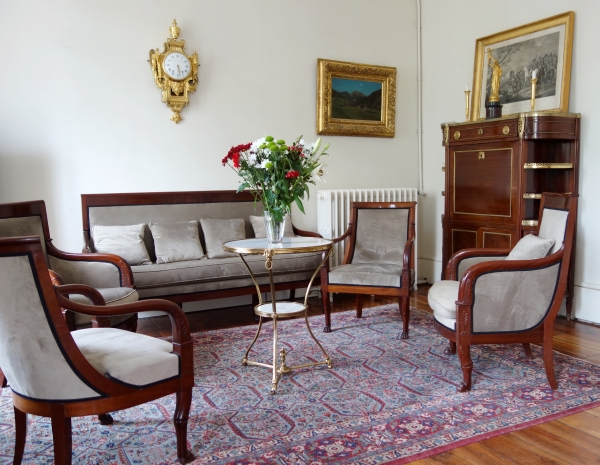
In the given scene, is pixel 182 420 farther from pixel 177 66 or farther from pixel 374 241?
pixel 177 66

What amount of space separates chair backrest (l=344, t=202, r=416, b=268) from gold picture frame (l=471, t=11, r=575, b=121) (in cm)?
143

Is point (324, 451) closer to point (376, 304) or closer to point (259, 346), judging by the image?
point (259, 346)

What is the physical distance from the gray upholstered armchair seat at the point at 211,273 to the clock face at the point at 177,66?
162 cm

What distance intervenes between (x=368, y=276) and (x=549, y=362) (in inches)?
54.1

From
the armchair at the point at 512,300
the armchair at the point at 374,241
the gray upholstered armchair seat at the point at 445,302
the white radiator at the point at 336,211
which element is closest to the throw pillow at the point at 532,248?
the armchair at the point at 512,300

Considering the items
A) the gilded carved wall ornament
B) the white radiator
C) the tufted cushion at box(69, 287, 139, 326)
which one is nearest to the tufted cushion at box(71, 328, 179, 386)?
the tufted cushion at box(69, 287, 139, 326)

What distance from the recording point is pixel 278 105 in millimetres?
5262

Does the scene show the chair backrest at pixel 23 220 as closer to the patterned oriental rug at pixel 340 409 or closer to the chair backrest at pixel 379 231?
the patterned oriental rug at pixel 340 409

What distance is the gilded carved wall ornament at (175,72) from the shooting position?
4.64 m

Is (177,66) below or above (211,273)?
above

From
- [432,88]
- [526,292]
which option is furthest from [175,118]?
[526,292]

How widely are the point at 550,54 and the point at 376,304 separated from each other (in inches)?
103

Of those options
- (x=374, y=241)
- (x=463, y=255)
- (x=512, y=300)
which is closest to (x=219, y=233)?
(x=374, y=241)

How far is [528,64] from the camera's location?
4742 mm
